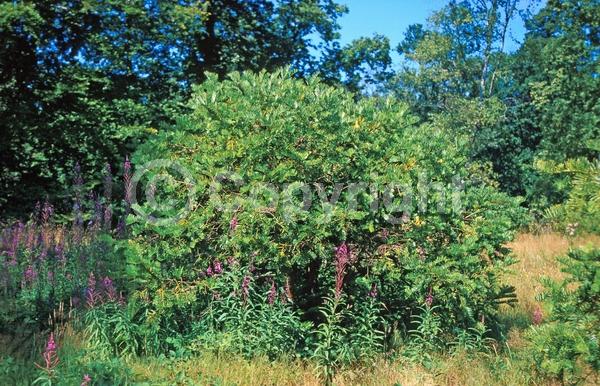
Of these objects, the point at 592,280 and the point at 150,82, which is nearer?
the point at 592,280

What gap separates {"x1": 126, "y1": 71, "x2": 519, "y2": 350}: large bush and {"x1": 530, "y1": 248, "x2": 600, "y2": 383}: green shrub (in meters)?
0.95

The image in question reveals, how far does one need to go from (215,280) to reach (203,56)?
1070 cm

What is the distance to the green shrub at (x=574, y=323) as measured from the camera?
3.86 metres

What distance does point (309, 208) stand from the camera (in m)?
4.95

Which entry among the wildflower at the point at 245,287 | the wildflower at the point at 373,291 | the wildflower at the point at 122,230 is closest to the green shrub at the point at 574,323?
the wildflower at the point at 373,291

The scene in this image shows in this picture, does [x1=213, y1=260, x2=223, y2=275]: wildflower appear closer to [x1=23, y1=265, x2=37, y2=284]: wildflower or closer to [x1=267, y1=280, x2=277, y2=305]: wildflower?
[x1=267, y1=280, x2=277, y2=305]: wildflower

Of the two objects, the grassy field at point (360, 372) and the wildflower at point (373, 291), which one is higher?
the wildflower at point (373, 291)

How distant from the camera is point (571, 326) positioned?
3.98 m

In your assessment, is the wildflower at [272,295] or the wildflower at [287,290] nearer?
the wildflower at [272,295]

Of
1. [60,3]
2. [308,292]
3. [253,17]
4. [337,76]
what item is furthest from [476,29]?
[308,292]

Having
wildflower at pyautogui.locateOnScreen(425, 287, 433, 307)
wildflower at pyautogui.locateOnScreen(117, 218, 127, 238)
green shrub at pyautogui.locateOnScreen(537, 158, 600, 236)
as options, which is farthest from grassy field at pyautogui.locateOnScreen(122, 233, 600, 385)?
wildflower at pyautogui.locateOnScreen(117, 218, 127, 238)

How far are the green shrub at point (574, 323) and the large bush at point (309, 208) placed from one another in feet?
3.11

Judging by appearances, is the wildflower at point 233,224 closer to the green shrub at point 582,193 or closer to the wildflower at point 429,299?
the wildflower at point 429,299

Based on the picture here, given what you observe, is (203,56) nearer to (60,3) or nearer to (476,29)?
(60,3)
